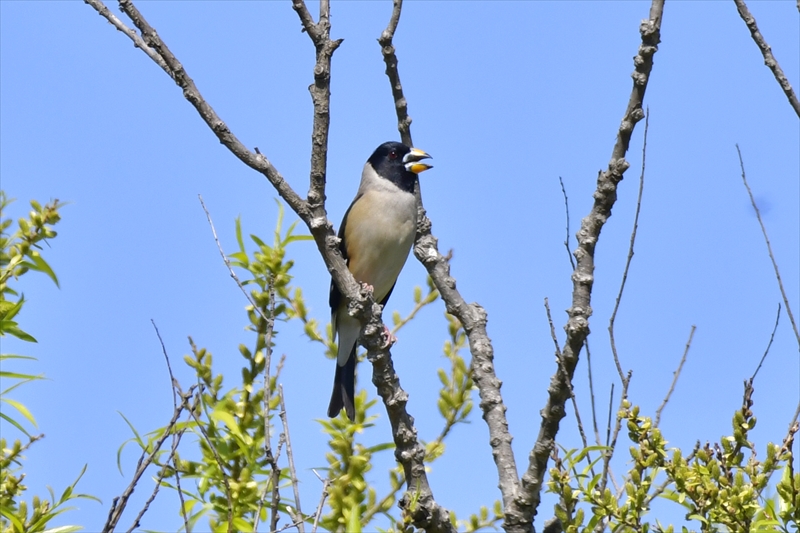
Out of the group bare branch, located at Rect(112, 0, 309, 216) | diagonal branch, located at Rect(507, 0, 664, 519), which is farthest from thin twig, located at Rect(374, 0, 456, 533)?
bare branch, located at Rect(112, 0, 309, 216)

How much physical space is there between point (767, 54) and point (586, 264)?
1.21m

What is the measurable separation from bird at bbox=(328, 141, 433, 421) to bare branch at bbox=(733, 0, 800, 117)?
2442mm

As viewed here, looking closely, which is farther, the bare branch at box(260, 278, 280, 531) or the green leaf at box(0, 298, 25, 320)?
the green leaf at box(0, 298, 25, 320)

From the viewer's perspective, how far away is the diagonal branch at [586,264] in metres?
3.83

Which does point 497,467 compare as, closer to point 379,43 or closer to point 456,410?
point 456,410

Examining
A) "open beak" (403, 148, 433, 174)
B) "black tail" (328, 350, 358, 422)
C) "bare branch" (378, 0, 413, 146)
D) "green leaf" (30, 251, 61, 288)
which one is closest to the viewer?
"green leaf" (30, 251, 61, 288)

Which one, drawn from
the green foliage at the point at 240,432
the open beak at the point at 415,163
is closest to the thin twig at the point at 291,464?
the green foliage at the point at 240,432

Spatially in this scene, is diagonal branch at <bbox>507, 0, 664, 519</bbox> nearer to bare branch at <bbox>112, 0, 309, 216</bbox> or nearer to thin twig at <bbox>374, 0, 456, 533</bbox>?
thin twig at <bbox>374, 0, 456, 533</bbox>

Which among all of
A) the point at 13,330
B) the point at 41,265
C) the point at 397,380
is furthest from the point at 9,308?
the point at 397,380

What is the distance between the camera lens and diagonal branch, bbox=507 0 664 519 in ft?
12.6

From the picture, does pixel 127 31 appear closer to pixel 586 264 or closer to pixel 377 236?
pixel 586 264

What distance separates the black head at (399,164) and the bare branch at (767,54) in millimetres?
2592

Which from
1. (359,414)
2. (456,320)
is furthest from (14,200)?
(456,320)

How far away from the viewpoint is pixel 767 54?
3969mm
